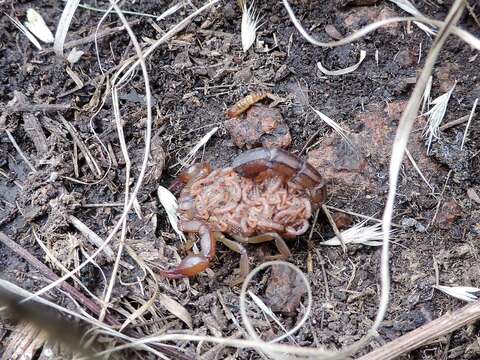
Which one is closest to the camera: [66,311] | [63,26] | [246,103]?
[66,311]

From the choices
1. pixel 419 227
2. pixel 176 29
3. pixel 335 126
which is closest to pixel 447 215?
pixel 419 227

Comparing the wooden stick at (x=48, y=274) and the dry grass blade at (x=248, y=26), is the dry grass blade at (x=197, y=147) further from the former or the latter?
the wooden stick at (x=48, y=274)

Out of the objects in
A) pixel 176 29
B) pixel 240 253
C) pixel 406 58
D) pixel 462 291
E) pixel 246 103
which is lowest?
pixel 462 291

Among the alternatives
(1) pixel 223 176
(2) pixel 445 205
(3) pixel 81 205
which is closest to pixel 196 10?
(1) pixel 223 176

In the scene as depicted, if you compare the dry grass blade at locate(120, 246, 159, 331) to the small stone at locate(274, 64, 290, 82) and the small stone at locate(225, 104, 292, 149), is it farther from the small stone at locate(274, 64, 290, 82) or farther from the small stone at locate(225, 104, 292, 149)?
the small stone at locate(274, 64, 290, 82)

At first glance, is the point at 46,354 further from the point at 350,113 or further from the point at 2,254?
the point at 350,113

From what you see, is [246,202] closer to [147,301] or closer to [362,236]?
[362,236]

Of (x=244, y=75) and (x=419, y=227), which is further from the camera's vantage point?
(x=244, y=75)
